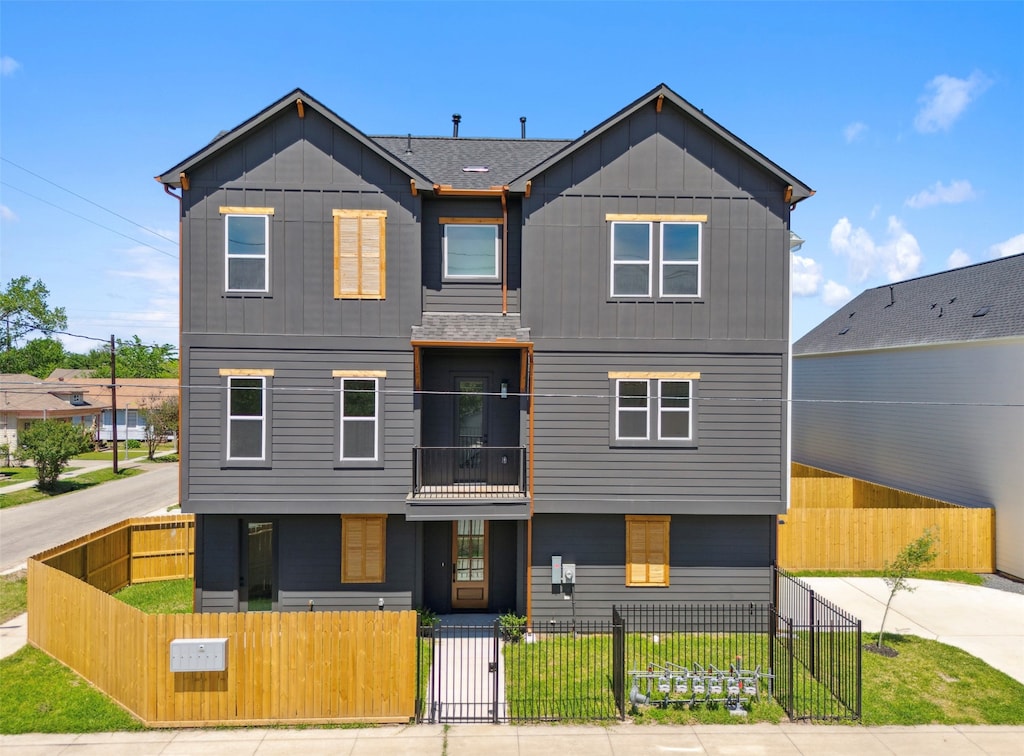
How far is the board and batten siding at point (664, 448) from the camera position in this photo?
1269 cm

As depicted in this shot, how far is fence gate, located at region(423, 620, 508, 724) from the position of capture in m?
9.50

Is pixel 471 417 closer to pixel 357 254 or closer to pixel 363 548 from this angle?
pixel 363 548

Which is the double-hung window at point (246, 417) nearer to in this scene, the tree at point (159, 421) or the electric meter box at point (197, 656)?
the electric meter box at point (197, 656)

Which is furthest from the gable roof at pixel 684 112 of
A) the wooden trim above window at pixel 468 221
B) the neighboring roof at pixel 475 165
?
the wooden trim above window at pixel 468 221

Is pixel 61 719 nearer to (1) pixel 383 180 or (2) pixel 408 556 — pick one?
(2) pixel 408 556

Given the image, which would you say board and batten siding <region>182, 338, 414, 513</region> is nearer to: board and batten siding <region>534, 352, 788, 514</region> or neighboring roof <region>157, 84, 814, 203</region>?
board and batten siding <region>534, 352, 788, 514</region>

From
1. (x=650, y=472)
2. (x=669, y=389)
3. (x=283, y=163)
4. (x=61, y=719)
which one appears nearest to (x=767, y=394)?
(x=669, y=389)

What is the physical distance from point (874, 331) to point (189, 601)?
85.5ft

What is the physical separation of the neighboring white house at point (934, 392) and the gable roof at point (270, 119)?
17.4m

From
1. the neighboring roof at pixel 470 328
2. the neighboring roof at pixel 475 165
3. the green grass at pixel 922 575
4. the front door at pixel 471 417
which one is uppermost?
the neighboring roof at pixel 475 165

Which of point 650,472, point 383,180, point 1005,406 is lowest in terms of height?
point 650,472

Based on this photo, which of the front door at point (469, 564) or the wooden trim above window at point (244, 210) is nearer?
the wooden trim above window at point (244, 210)

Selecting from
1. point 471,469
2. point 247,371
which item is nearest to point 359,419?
point 247,371

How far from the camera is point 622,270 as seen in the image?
42.3 ft
